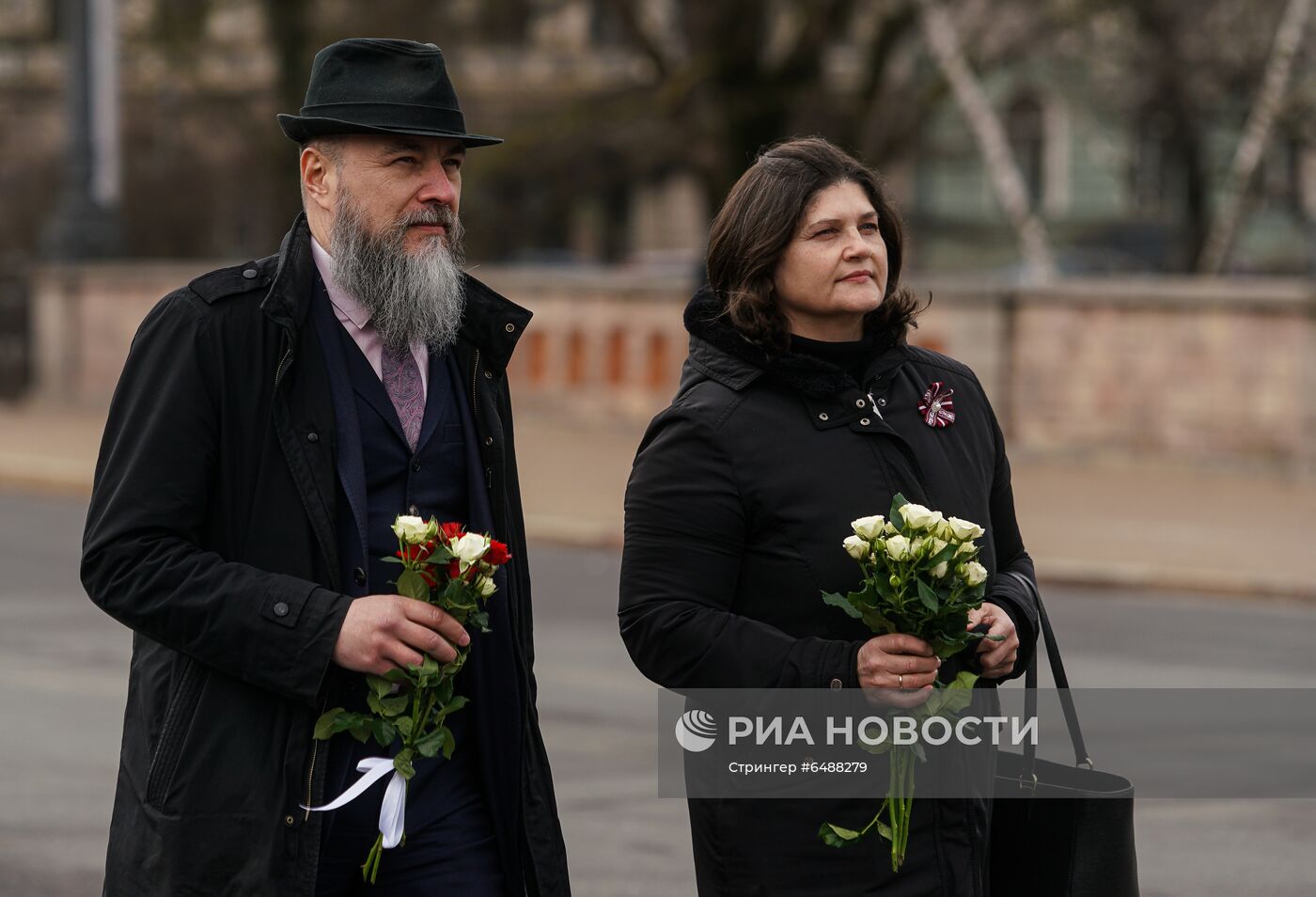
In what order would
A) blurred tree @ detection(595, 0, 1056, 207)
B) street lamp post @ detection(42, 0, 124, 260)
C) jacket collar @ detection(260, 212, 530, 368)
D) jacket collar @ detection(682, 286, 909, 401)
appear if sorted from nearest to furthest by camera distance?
jacket collar @ detection(260, 212, 530, 368), jacket collar @ detection(682, 286, 909, 401), blurred tree @ detection(595, 0, 1056, 207), street lamp post @ detection(42, 0, 124, 260)

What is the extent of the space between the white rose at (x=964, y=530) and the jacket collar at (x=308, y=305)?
728 mm

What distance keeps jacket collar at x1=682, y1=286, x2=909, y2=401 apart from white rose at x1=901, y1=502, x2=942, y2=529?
325 mm

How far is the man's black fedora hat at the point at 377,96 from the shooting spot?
3402 mm

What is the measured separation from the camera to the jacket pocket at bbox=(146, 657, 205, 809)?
3.20m

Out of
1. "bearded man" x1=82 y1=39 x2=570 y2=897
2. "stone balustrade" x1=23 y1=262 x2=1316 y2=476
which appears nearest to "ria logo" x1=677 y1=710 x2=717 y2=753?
"bearded man" x1=82 y1=39 x2=570 y2=897

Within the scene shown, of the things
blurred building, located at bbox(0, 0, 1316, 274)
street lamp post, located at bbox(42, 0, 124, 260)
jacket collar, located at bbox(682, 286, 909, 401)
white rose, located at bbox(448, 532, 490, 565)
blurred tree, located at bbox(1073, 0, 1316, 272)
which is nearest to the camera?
white rose, located at bbox(448, 532, 490, 565)

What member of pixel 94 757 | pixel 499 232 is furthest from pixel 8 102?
pixel 94 757

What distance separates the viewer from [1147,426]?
16875 mm

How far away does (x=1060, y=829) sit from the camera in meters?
3.45

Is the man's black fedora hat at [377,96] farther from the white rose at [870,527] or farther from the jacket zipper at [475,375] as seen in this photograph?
the white rose at [870,527]

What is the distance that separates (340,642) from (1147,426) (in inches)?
565

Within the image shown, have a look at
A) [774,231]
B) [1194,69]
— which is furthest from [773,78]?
[774,231]

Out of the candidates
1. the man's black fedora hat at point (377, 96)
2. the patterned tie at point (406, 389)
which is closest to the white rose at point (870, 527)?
the patterned tie at point (406, 389)

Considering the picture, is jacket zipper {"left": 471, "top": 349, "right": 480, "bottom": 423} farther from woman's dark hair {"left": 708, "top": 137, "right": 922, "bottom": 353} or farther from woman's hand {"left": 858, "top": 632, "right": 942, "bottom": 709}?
woman's hand {"left": 858, "top": 632, "right": 942, "bottom": 709}
